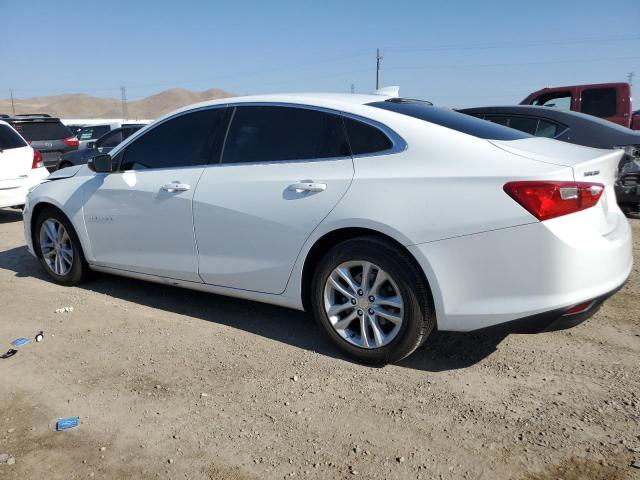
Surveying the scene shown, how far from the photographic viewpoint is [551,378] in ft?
10.5

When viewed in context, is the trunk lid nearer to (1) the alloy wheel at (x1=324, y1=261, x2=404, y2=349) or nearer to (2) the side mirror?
(1) the alloy wheel at (x1=324, y1=261, x2=404, y2=349)

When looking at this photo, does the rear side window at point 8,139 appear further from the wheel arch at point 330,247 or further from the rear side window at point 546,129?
the rear side window at point 546,129

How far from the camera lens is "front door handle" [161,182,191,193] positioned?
3996 mm

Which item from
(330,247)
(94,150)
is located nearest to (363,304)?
(330,247)

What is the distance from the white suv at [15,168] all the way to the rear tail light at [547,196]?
7.72m

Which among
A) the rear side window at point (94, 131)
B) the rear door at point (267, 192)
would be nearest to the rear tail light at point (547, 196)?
the rear door at point (267, 192)

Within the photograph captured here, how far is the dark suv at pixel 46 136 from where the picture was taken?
11969mm

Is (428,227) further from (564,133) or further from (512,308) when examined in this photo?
(564,133)

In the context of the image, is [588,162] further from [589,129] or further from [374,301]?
[589,129]

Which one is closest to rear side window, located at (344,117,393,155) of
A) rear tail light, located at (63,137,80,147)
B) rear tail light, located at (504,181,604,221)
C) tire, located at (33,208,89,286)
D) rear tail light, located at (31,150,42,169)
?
rear tail light, located at (504,181,604,221)

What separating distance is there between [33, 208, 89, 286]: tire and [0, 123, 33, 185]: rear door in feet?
11.7

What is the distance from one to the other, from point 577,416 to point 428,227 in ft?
3.96

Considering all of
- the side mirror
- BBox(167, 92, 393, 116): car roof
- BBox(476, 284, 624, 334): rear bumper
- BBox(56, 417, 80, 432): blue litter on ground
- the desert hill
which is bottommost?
BBox(56, 417, 80, 432): blue litter on ground

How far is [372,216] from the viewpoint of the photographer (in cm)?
314
